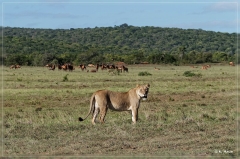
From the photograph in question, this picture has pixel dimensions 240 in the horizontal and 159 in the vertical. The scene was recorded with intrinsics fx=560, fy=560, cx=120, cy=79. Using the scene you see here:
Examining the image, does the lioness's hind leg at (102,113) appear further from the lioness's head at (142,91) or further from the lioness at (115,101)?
the lioness's head at (142,91)

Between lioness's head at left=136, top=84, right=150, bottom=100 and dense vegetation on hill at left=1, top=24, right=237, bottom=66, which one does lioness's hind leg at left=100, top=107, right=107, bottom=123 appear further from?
dense vegetation on hill at left=1, top=24, right=237, bottom=66

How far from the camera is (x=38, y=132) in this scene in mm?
11562

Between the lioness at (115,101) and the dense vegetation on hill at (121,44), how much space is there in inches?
2534

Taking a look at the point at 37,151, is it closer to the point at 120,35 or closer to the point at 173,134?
the point at 173,134

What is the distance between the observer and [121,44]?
145 meters

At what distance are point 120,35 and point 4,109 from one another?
133m

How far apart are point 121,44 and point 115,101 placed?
431 ft

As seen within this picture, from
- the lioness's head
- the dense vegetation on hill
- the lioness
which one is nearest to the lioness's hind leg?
the lioness

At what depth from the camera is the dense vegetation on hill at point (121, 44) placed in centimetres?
8506


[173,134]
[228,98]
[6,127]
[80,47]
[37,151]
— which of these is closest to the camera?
[37,151]

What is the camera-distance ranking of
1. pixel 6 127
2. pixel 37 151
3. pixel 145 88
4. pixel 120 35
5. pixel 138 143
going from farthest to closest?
pixel 120 35 < pixel 145 88 < pixel 6 127 < pixel 138 143 < pixel 37 151

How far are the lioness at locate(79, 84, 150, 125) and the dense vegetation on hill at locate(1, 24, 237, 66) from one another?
211 ft

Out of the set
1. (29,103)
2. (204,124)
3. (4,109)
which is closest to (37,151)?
(204,124)

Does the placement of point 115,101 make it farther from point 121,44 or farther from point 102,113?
point 121,44
